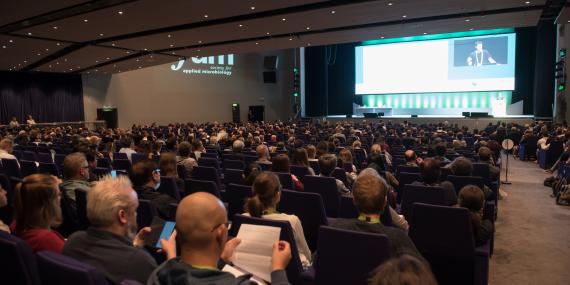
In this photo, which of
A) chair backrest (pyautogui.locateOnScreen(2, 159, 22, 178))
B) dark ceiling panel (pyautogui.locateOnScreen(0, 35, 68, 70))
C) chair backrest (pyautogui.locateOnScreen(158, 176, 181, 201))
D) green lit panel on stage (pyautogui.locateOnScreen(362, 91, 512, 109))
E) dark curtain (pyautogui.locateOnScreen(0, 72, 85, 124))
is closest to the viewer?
chair backrest (pyautogui.locateOnScreen(158, 176, 181, 201))

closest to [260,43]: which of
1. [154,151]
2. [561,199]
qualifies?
[154,151]

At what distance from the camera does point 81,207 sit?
3680mm

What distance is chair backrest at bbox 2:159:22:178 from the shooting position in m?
6.35

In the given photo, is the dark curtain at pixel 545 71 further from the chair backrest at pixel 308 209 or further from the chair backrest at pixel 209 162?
the chair backrest at pixel 308 209

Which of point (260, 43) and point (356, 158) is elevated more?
point (260, 43)

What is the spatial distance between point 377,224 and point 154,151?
698 centimetres

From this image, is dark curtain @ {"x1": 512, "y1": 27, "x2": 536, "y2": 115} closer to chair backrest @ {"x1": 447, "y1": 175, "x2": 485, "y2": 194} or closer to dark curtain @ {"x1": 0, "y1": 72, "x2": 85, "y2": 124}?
chair backrest @ {"x1": 447, "y1": 175, "x2": 485, "y2": 194}

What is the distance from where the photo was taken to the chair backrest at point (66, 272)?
1.54 m

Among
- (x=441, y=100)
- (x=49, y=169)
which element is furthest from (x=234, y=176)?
(x=441, y=100)

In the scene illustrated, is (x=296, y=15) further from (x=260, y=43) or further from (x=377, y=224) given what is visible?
(x=377, y=224)

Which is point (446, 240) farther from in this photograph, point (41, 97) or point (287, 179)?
point (41, 97)

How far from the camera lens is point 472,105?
79.3ft

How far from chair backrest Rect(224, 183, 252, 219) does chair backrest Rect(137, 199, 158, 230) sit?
1.19 metres

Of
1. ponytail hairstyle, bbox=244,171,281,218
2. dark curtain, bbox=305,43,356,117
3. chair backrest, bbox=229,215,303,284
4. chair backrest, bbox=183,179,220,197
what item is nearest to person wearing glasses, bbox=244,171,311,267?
ponytail hairstyle, bbox=244,171,281,218
